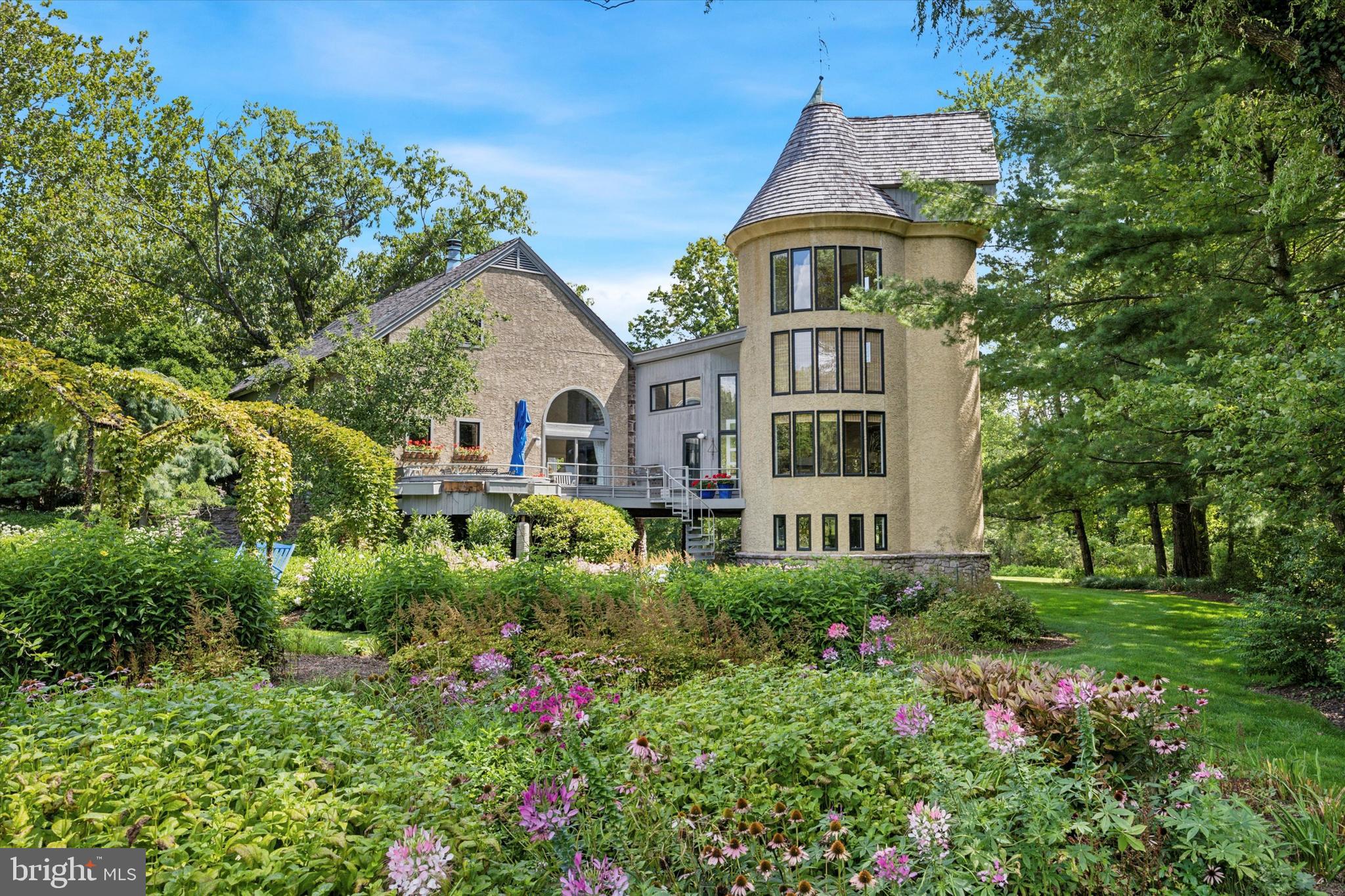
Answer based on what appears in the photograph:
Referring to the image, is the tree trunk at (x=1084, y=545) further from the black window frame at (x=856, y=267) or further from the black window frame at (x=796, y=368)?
the black window frame at (x=856, y=267)

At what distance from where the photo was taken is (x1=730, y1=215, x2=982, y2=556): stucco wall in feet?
67.9

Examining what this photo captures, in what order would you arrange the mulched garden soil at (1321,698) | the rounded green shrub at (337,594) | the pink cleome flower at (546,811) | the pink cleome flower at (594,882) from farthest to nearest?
the rounded green shrub at (337,594) → the mulched garden soil at (1321,698) → the pink cleome flower at (546,811) → the pink cleome flower at (594,882)

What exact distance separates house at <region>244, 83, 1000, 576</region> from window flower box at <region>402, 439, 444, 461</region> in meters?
0.16

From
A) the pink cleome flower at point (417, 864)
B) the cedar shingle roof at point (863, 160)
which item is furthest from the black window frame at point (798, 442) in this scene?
the pink cleome flower at point (417, 864)

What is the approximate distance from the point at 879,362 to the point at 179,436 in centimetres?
1538

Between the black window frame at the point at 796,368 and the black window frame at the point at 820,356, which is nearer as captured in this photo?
the black window frame at the point at 820,356

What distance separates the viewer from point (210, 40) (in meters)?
9.35

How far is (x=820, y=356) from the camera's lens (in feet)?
69.6

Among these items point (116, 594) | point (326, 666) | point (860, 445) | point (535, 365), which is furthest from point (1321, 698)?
point (535, 365)

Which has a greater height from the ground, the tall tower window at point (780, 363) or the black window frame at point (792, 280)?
the black window frame at point (792, 280)

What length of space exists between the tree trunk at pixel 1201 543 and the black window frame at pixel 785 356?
482 inches

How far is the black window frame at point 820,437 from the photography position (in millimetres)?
20781

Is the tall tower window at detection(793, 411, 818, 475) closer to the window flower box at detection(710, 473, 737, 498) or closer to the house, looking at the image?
the house

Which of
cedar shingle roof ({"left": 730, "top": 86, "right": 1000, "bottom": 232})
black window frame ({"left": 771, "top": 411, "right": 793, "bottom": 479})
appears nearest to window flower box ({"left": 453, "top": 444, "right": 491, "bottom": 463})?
black window frame ({"left": 771, "top": 411, "right": 793, "bottom": 479})
